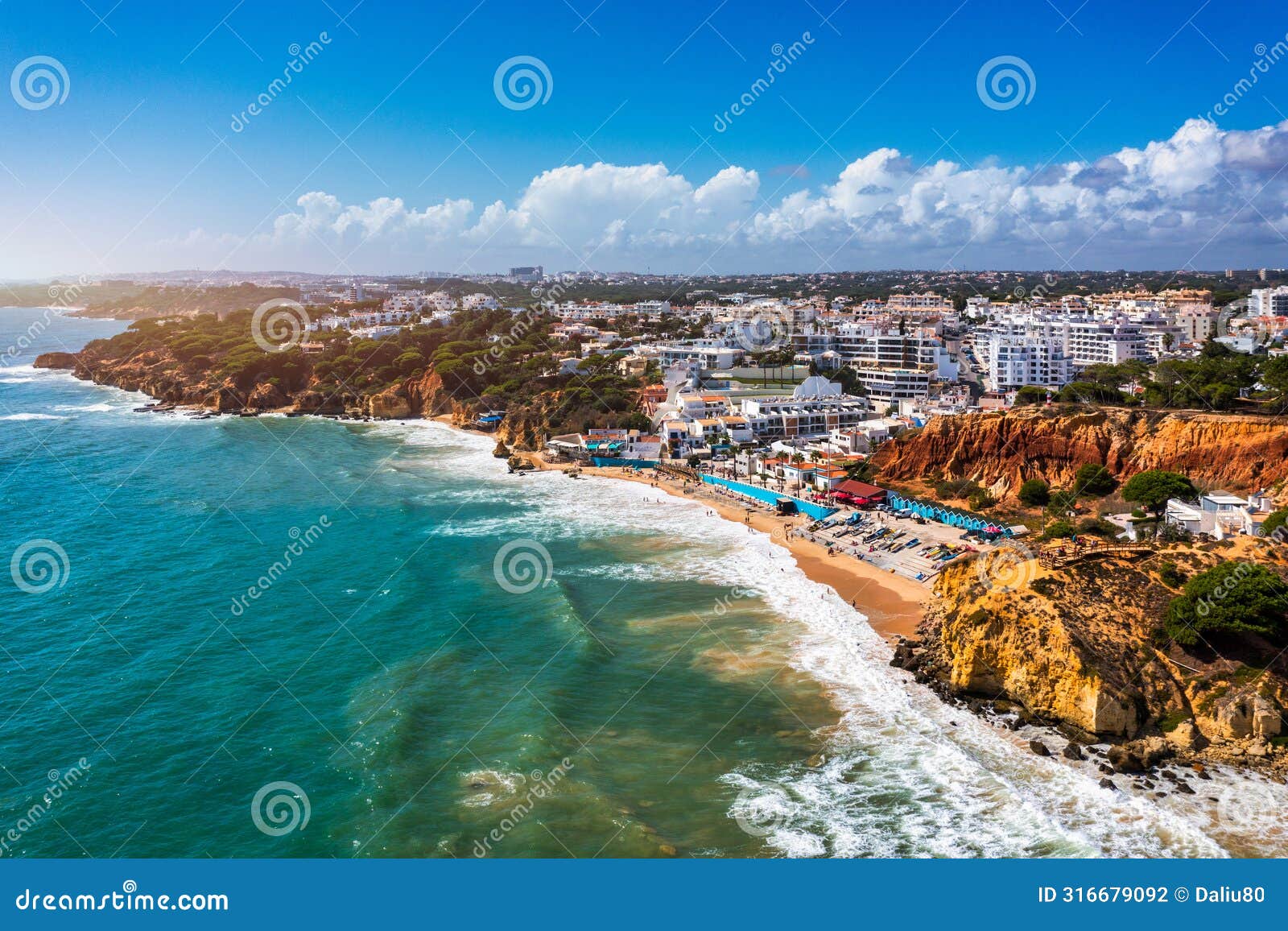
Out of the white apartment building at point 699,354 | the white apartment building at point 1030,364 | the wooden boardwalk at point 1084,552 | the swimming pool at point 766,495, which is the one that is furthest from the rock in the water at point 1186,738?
the white apartment building at point 699,354

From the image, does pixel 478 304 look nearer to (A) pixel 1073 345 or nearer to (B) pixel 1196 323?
(A) pixel 1073 345

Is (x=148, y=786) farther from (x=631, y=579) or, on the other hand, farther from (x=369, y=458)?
(x=369, y=458)

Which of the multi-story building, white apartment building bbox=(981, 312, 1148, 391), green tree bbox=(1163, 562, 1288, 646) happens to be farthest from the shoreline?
the multi-story building

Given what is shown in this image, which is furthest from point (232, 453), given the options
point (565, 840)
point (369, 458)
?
point (565, 840)

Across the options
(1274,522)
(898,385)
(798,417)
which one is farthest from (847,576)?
(898,385)

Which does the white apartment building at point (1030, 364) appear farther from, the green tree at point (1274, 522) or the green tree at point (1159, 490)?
the green tree at point (1274, 522)
